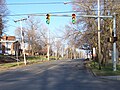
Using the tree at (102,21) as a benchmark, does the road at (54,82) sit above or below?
below

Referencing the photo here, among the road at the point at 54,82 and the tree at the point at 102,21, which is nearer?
the road at the point at 54,82

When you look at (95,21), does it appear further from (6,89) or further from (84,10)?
(6,89)

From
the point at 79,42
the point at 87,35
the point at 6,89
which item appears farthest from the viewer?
the point at 79,42

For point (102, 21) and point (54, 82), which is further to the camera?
point (102, 21)

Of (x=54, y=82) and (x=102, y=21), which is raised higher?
(x=102, y=21)

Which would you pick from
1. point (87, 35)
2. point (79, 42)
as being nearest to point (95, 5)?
point (87, 35)

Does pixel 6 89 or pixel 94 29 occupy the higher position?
pixel 94 29

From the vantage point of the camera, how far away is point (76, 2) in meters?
49.3

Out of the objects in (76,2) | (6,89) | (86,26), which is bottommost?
(6,89)

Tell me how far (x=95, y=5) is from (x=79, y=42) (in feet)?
30.8

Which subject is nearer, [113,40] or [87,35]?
[113,40]

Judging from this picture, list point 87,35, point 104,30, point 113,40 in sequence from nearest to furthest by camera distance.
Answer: point 113,40 < point 104,30 < point 87,35

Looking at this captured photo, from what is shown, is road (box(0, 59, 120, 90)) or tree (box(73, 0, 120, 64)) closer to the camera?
road (box(0, 59, 120, 90))

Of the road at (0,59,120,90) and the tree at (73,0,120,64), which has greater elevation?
the tree at (73,0,120,64)
